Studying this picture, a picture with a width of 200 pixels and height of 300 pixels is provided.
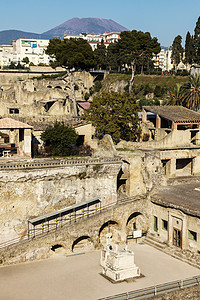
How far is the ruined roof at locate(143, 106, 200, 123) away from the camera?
40125 mm

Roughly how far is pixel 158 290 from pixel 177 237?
732 centimetres

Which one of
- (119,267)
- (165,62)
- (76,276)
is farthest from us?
(165,62)

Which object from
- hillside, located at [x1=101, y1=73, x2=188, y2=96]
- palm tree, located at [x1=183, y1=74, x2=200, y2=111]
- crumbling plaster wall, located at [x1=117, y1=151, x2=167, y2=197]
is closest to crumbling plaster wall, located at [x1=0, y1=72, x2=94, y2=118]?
hillside, located at [x1=101, y1=73, x2=188, y2=96]

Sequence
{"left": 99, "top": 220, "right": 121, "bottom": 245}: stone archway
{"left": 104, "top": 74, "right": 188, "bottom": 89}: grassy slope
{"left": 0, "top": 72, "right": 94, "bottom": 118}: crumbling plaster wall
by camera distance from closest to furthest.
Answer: {"left": 99, "top": 220, "right": 121, "bottom": 245}: stone archway < {"left": 0, "top": 72, "right": 94, "bottom": 118}: crumbling plaster wall < {"left": 104, "top": 74, "right": 188, "bottom": 89}: grassy slope

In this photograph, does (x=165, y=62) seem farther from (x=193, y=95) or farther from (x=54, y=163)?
(x=54, y=163)

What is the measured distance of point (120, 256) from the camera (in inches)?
955

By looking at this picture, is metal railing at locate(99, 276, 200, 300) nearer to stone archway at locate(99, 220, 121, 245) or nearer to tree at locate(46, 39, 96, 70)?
stone archway at locate(99, 220, 121, 245)

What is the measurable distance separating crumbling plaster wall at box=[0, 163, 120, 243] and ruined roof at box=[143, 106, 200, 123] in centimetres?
1101

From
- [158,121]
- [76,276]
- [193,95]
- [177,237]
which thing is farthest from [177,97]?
[76,276]

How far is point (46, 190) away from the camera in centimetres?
2977

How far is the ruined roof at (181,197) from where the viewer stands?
91.1 feet

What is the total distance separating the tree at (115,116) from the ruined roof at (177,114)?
2.43 m

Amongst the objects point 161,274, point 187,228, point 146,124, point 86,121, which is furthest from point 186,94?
point 161,274

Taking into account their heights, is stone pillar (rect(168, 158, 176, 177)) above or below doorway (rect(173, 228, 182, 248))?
above
